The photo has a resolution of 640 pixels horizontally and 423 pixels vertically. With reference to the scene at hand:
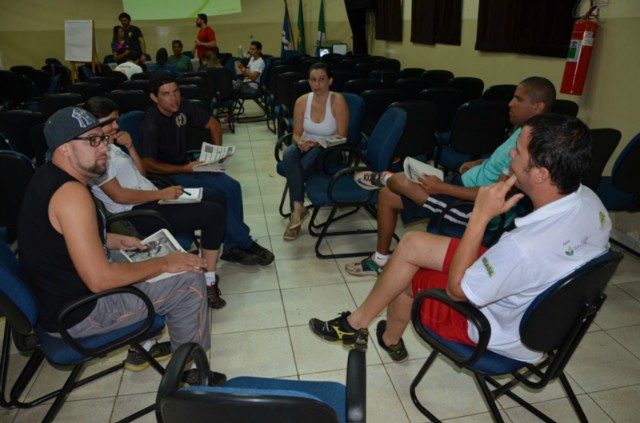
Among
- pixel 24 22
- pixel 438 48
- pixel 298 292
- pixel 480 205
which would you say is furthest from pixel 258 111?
pixel 24 22

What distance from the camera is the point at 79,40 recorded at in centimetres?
692

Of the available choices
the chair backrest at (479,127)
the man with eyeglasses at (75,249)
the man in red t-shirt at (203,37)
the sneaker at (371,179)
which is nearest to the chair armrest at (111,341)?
the man with eyeglasses at (75,249)

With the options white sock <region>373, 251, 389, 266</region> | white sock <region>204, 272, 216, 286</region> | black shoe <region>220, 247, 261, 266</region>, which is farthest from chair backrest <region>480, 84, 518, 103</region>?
white sock <region>204, 272, 216, 286</region>

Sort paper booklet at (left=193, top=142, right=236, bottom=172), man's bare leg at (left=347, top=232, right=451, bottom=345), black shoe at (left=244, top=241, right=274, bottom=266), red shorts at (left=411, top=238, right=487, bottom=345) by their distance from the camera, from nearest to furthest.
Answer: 1. red shorts at (left=411, top=238, right=487, bottom=345)
2. man's bare leg at (left=347, top=232, right=451, bottom=345)
3. paper booklet at (left=193, top=142, right=236, bottom=172)
4. black shoe at (left=244, top=241, right=274, bottom=266)

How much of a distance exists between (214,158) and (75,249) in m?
1.46

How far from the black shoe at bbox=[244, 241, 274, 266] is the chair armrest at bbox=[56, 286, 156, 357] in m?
1.28

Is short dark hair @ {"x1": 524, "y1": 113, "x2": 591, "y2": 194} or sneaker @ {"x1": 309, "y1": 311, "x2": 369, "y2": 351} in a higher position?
short dark hair @ {"x1": 524, "y1": 113, "x2": 591, "y2": 194}

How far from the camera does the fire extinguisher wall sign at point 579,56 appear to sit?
10.6ft

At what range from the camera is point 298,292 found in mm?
2617

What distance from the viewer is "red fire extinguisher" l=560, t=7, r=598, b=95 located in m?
3.22

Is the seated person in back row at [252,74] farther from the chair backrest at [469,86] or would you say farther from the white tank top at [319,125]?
the white tank top at [319,125]

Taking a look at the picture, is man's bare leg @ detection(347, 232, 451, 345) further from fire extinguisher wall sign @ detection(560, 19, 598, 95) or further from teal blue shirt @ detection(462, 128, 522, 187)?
fire extinguisher wall sign @ detection(560, 19, 598, 95)

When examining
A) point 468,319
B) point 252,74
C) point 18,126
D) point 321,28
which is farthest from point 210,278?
point 321,28

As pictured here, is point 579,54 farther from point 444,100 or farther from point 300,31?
point 300,31
